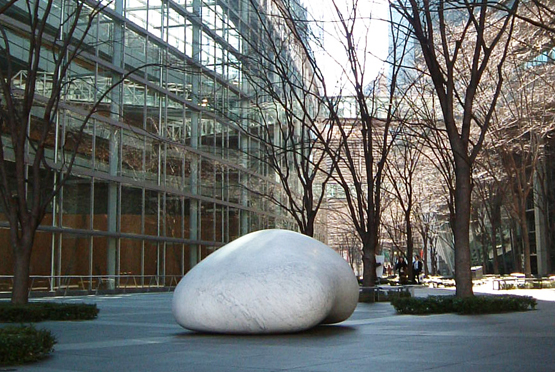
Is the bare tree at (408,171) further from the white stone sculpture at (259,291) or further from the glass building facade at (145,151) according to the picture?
the white stone sculpture at (259,291)

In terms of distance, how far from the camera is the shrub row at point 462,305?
14.3 metres

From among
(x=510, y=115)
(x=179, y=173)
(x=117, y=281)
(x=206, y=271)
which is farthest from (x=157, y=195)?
(x=206, y=271)

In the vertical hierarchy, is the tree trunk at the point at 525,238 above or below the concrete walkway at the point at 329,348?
above

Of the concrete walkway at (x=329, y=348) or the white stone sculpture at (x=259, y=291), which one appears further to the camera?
the white stone sculpture at (x=259, y=291)

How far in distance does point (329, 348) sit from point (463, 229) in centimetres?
735

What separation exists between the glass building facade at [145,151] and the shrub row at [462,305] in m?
9.44

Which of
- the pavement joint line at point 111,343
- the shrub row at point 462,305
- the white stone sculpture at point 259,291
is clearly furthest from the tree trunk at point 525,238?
the pavement joint line at point 111,343

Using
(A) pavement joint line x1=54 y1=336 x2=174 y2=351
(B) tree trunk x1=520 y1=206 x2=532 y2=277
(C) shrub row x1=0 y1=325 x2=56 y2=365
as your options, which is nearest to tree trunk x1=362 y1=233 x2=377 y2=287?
(B) tree trunk x1=520 y1=206 x2=532 y2=277

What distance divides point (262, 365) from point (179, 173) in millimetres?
31433

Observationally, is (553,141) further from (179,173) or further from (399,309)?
(399,309)

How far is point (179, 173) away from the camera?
37.9 m

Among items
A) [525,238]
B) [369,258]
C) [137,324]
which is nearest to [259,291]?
[137,324]

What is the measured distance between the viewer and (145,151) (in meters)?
34.8

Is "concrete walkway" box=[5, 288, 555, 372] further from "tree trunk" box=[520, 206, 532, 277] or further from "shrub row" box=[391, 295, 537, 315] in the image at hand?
"tree trunk" box=[520, 206, 532, 277]
